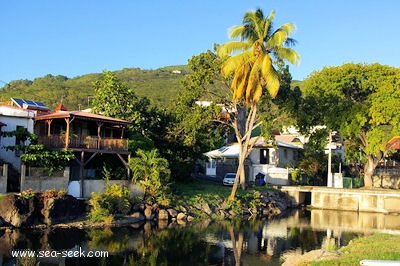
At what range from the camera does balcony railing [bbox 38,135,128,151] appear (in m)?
33.8

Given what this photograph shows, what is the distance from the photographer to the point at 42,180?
3109cm

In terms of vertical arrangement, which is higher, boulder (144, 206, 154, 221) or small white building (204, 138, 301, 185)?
small white building (204, 138, 301, 185)

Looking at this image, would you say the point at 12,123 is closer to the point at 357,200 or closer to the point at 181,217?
the point at 181,217

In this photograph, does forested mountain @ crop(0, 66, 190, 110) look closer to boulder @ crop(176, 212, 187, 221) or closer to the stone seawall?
the stone seawall

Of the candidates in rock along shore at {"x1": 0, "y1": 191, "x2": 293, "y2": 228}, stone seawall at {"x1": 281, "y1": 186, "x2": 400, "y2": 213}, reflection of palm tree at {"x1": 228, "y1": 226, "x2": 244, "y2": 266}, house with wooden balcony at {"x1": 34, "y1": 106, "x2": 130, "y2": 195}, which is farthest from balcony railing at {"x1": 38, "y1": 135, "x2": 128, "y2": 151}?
stone seawall at {"x1": 281, "y1": 186, "x2": 400, "y2": 213}

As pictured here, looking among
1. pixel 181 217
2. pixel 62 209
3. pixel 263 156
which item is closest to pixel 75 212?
pixel 62 209

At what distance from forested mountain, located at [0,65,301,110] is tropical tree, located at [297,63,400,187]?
16.7 m

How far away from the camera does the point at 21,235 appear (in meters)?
25.7

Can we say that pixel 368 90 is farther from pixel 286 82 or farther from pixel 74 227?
pixel 74 227

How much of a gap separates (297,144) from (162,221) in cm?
3412

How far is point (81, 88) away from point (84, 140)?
60405 mm

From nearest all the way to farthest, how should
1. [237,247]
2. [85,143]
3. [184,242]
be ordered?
[237,247] → [184,242] → [85,143]

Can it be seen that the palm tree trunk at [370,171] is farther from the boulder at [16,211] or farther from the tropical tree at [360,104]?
the boulder at [16,211]

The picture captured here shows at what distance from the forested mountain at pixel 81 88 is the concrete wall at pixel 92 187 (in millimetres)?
22163
